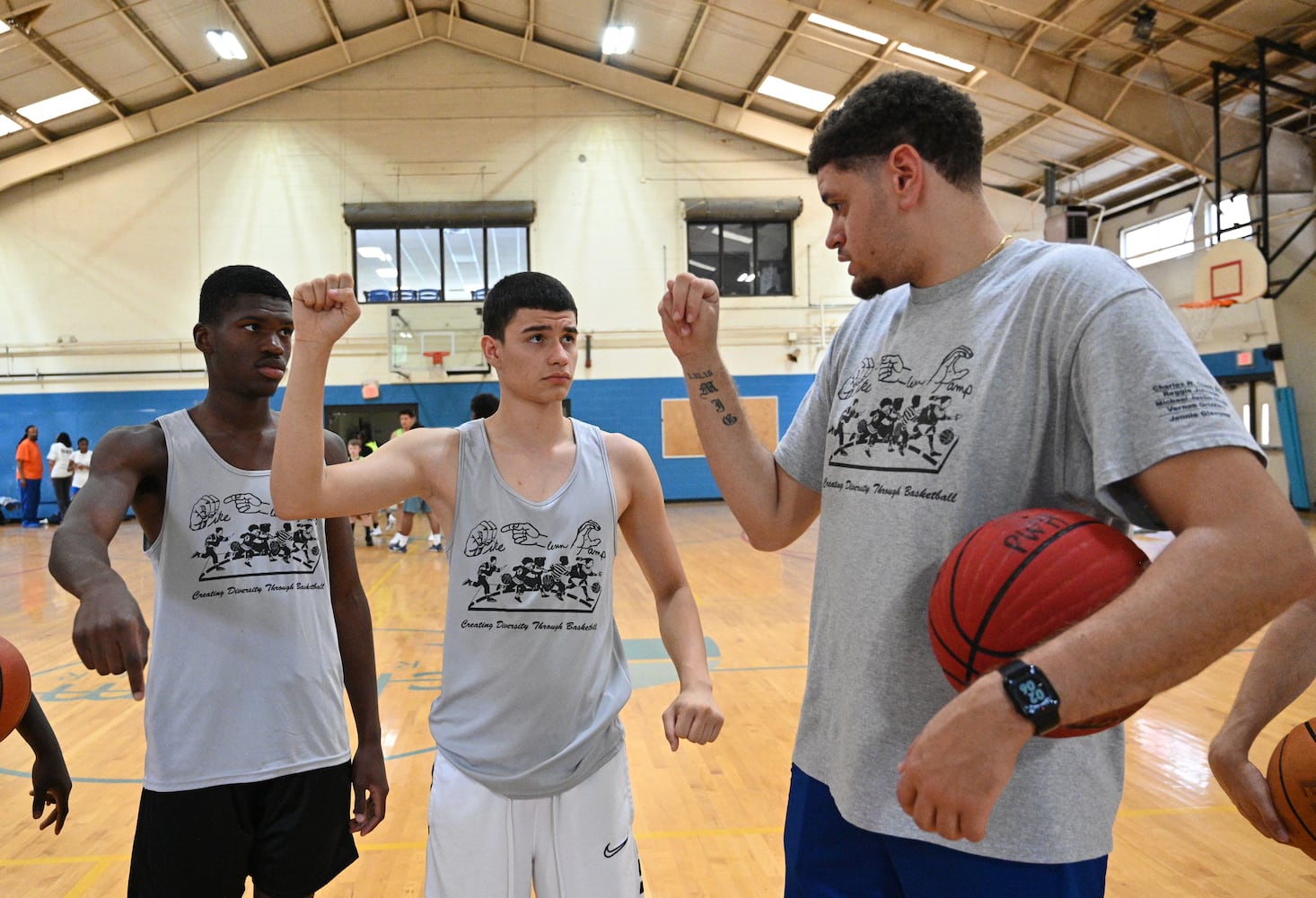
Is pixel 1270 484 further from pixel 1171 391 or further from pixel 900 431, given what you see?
pixel 900 431

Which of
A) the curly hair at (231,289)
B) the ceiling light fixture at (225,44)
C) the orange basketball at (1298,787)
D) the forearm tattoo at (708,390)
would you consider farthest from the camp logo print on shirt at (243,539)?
the ceiling light fixture at (225,44)

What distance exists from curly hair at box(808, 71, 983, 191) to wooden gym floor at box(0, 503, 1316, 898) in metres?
2.31

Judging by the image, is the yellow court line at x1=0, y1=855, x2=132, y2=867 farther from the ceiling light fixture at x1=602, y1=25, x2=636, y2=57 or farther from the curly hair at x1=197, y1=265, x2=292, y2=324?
the ceiling light fixture at x1=602, y1=25, x2=636, y2=57

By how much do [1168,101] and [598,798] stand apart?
12.2 m

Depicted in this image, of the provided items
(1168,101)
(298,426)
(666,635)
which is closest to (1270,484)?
(666,635)

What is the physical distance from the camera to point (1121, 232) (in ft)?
47.7

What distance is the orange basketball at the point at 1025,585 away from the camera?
1.05 meters

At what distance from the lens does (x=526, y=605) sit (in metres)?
1.79

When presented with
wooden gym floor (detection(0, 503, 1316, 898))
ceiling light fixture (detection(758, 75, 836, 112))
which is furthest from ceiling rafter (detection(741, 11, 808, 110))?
wooden gym floor (detection(0, 503, 1316, 898))

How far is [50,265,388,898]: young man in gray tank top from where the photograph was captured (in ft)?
5.97

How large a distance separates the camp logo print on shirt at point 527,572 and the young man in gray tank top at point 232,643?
425 mm

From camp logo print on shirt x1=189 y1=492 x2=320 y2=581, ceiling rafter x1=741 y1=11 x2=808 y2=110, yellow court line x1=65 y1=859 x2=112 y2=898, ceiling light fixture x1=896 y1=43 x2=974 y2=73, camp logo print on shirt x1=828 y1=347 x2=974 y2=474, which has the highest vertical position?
ceiling rafter x1=741 y1=11 x2=808 y2=110

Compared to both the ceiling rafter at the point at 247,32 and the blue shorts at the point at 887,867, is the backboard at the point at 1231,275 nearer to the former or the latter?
the blue shorts at the point at 887,867

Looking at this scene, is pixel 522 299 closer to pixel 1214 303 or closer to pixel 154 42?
pixel 1214 303
